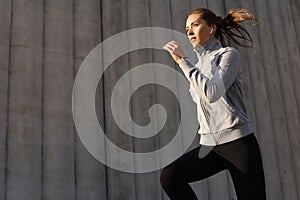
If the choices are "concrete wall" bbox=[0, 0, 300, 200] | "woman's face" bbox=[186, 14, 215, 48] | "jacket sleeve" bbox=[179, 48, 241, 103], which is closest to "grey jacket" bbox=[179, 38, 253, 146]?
"jacket sleeve" bbox=[179, 48, 241, 103]

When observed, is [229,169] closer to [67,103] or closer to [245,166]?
[245,166]

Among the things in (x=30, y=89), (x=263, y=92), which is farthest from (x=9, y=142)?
(x=263, y=92)

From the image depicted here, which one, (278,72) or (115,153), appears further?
(278,72)

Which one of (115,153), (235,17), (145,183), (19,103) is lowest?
(145,183)

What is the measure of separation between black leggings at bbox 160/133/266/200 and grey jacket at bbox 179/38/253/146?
4cm

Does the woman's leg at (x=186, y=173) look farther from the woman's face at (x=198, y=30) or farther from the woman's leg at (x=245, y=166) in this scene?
the woman's face at (x=198, y=30)

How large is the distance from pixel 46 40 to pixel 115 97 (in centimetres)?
50

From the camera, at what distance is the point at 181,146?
273 centimetres

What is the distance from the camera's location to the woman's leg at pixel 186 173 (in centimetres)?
165

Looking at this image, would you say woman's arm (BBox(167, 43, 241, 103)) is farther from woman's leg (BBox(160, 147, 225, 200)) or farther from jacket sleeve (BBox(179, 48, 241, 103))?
woman's leg (BBox(160, 147, 225, 200))

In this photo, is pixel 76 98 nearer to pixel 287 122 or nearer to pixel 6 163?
pixel 6 163

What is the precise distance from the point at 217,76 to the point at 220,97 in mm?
81

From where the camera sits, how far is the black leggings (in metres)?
1.52

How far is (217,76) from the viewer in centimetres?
161
